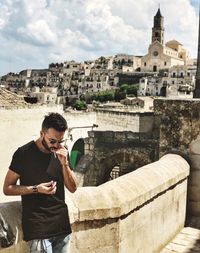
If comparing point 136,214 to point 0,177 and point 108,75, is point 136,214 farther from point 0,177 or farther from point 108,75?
point 108,75

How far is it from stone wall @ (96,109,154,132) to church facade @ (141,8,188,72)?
9993 centimetres

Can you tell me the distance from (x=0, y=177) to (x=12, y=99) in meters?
4.95

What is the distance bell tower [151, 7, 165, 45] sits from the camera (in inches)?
5207

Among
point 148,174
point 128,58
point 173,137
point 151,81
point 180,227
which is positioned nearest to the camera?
point 148,174

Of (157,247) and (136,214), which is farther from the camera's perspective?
(157,247)

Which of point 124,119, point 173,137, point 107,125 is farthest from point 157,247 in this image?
point 107,125

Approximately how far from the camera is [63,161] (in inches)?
107

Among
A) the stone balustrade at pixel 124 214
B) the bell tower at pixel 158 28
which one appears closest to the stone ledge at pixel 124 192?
the stone balustrade at pixel 124 214

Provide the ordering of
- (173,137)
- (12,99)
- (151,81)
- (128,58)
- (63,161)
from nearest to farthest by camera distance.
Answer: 1. (63,161)
2. (173,137)
3. (12,99)
4. (151,81)
5. (128,58)

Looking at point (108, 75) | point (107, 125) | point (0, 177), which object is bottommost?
point (0, 177)

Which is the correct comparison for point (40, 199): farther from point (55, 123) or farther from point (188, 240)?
point (188, 240)

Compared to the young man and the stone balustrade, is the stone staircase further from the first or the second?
the young man

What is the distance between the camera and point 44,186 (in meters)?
2.61

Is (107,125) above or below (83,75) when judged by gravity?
below
